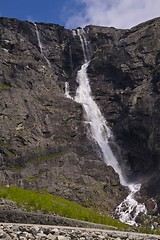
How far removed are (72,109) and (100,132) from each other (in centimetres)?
710

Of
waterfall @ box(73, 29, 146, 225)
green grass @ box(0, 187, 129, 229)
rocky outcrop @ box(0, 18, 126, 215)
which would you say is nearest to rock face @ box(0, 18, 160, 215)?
rocky outcrop @ box(0, 18, 126, 215)

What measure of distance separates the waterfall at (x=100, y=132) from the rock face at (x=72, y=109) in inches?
51.3

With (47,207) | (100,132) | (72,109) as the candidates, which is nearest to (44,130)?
(72,109)

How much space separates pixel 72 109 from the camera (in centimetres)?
8119

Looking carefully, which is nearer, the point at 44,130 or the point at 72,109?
the point at 44,130

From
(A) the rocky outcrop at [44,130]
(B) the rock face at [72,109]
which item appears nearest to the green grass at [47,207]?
(A) the rocky outcrop at [44,130]

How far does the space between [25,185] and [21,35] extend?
53.4 m

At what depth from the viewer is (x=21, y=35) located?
4023 inches

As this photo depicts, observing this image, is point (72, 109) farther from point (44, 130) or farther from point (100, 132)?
point (44, 130)

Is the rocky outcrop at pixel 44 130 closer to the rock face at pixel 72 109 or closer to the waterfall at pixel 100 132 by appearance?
the rock face at pixel 72 109

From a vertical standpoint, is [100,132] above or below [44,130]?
above

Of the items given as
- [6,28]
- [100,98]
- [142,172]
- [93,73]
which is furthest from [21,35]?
[142,172]

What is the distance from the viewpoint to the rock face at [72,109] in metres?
62.2

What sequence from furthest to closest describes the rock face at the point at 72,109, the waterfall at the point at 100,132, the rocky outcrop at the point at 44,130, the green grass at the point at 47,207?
1. the rock face at the point at 72,109
2. the rocky outcrop at the point at 44,130
3. the waterfall at the point at 100,132
4. the green grass at the point at 47,207
